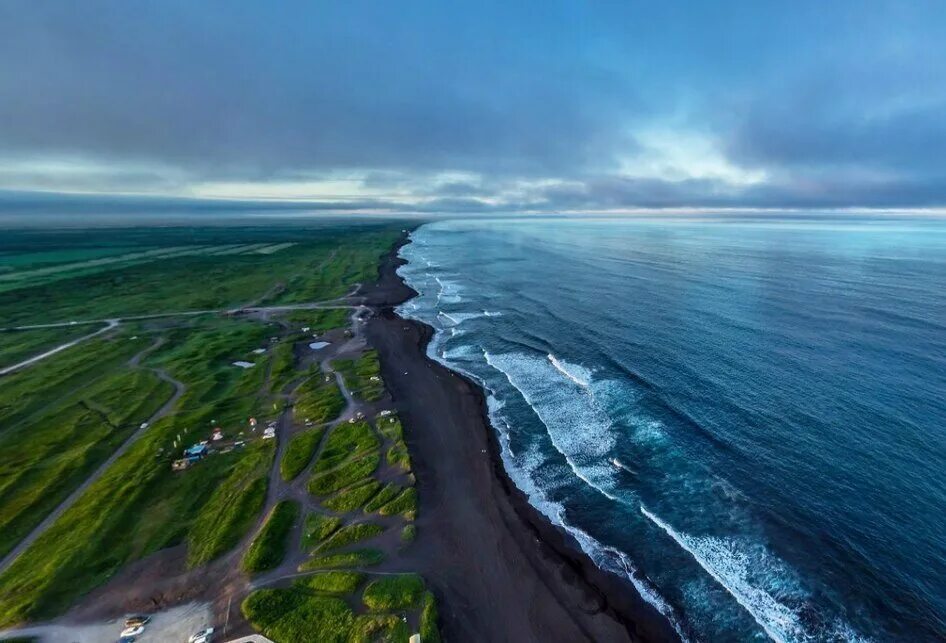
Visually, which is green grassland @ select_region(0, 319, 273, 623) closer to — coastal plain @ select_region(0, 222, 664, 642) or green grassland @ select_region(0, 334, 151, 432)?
coastal plain @ select_region(0, 222, 664, 642)

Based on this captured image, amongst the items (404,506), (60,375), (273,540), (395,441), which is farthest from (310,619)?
(60,375)

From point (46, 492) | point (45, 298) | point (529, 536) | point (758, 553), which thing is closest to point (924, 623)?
point (758, 553)

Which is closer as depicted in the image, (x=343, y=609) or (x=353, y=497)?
(x=343, y=609)

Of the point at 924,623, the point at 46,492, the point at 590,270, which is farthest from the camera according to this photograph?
the point at 590,270

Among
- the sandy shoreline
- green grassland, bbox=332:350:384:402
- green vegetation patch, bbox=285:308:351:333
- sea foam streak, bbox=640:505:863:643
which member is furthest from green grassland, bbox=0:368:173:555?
sea foam streak, bbox=640:505:863:643

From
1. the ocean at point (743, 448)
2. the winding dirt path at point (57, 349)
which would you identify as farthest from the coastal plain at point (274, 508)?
the ocean at point (743, 448)

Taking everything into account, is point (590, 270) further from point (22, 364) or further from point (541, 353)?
point (22, 364)

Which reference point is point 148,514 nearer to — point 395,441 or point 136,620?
point 136,620

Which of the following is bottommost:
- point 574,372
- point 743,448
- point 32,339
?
point 32,339
